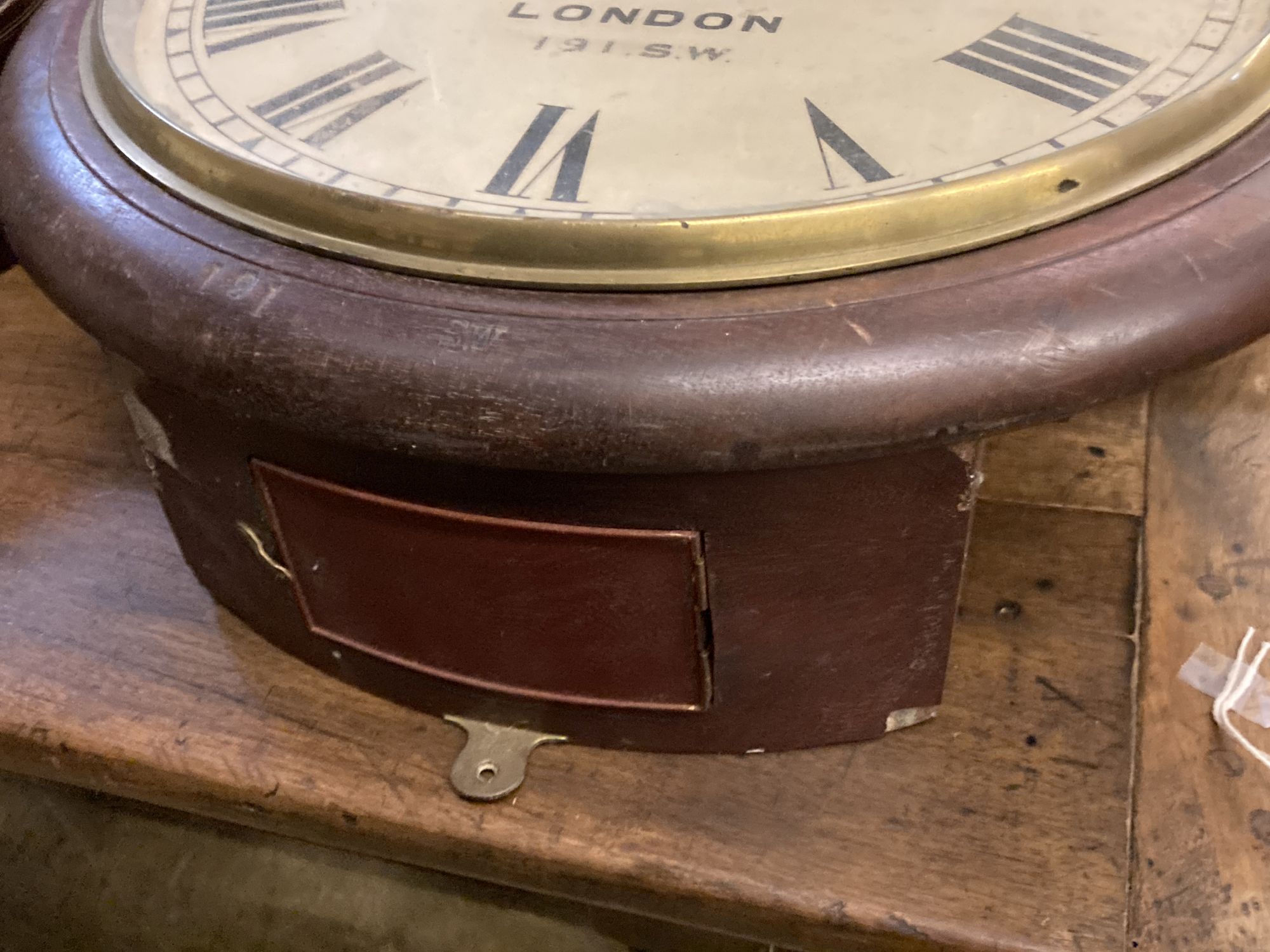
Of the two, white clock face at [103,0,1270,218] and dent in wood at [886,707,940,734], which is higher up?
white clock face at [103,0,1270,218]

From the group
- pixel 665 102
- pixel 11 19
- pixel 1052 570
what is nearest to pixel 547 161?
pixel 665 102

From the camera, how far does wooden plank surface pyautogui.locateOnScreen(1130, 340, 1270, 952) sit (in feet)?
2.18

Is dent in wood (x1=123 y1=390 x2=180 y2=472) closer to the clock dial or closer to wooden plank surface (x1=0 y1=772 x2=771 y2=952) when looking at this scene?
the clock dial

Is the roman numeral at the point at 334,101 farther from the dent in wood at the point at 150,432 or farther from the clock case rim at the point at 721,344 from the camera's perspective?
the dent in wood at the point at 150,432

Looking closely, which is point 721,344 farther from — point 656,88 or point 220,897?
point 220,897

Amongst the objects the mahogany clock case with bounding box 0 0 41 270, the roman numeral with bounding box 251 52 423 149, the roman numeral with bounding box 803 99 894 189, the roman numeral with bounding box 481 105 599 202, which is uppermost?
the roman numeral with bounding box 251 52 423 149

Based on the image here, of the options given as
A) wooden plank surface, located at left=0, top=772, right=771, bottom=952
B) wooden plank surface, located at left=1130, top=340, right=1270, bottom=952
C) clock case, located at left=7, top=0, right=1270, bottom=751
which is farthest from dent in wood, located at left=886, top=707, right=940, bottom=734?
wooden plank surface, located at left=0, top=772, right=771, bottom=952

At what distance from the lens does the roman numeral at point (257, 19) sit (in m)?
0.70

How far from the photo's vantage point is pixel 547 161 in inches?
23.0

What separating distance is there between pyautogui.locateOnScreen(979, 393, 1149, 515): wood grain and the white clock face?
1.12ft

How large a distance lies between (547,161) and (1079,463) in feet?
1.85

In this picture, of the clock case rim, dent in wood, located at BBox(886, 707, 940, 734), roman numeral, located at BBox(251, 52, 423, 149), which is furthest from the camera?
dent in wood, located at BBox(886, 707, 940, 734)

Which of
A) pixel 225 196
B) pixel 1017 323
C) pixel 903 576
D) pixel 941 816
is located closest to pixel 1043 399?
pixel 1017 323

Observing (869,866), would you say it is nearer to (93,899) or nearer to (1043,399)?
(1043,399)
